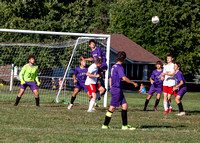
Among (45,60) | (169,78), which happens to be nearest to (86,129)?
(169,78)

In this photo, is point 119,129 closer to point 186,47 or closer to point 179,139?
point 179,139

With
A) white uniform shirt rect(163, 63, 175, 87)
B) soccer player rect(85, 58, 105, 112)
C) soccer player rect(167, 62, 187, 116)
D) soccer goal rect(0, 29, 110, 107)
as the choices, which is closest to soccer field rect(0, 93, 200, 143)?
soccer player rect(167, 62, 187, 116)

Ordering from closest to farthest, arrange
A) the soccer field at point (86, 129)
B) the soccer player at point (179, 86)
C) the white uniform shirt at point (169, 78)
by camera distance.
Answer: the soccer field at point (86, 129)
the soccer player at point (179, 86)
the white uniform shirt at point (169, 78)

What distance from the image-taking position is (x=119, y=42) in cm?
4434

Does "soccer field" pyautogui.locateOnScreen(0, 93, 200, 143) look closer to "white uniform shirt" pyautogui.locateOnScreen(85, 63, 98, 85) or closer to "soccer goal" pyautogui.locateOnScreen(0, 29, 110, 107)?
"white uniform shirt" pyautogui.locateOnScreen(85, 63, 98, 85)

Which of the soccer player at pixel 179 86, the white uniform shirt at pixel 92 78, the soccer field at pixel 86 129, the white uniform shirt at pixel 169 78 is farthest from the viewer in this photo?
the white uniform shirt at pixel 169 78

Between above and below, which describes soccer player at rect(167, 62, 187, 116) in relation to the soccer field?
above

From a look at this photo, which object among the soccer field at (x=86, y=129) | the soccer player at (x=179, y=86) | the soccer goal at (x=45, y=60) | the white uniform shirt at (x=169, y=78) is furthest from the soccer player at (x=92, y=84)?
the soccer goal at (x=45, y=60)

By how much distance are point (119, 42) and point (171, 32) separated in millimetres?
5814

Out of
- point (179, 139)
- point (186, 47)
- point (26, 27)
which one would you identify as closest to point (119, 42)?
point (186, 47)

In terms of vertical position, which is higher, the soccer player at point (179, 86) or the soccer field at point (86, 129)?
the soccer player at point (179, 86)

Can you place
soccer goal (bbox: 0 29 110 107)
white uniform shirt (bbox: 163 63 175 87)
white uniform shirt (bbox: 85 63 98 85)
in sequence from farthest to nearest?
soccer goal (bbox: 0 29 110 107), white uniform shirt (bbox: 163 63 175 87), white uniform shirt (bbox: 85 63 98 85)

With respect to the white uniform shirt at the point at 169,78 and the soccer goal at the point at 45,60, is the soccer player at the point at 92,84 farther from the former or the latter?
the soccer goal at the point at 45,60

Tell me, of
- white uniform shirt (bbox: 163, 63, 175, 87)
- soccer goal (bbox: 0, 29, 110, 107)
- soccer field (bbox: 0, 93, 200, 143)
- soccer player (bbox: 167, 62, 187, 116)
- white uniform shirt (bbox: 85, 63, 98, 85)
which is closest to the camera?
soccer field (bbox: 0, 93, 200, 143)
